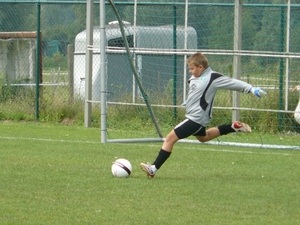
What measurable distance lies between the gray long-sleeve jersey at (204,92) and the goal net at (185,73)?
3.44 meters

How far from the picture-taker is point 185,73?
1515 cm

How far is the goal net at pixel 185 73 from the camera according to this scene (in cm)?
1449

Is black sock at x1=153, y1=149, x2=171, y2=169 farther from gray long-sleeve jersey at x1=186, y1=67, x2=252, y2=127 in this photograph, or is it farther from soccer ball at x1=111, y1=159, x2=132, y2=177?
gray long-sleeve jersey at x1=186, y1=67, x2=252, y2=127

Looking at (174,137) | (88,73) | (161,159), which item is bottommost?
(161,159)

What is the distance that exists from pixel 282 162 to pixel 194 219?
13.6 feet

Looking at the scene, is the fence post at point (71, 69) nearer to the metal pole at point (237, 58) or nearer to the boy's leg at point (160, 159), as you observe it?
the metal pole at point (237, 58)

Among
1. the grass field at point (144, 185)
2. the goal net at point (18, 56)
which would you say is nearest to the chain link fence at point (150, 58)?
the goal net at point (18, 56)

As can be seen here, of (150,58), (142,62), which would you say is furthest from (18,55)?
(150,58)

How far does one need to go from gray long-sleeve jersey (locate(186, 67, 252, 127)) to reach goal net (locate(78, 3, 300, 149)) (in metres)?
3.44

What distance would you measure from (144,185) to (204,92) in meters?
1.43

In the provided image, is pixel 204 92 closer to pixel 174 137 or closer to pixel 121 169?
pixel 174 137

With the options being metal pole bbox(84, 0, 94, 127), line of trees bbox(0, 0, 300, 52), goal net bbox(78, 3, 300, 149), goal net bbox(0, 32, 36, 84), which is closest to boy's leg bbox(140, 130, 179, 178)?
goal net bbox(78, 3, 300, 149)

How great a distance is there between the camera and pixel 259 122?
49.0 ft

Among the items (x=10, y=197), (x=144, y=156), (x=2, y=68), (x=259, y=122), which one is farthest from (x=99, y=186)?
(x=2, y=68)
